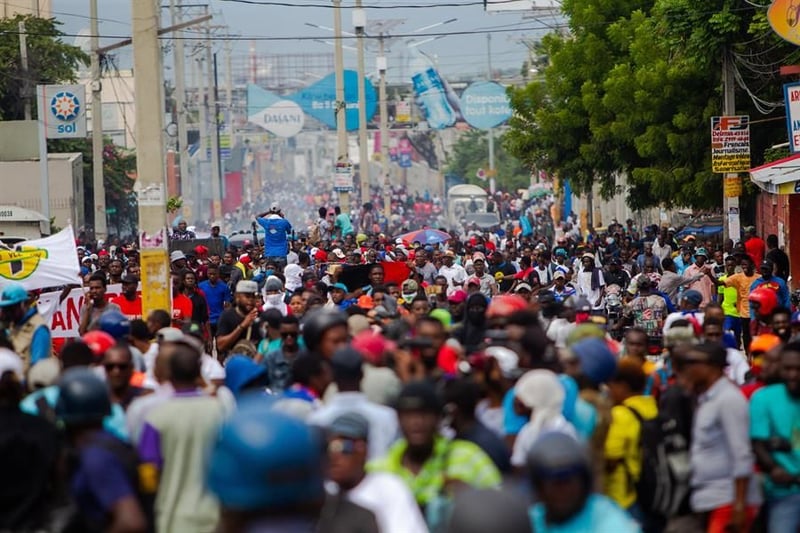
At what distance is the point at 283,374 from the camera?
10.2 m

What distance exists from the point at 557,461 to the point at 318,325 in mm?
4047

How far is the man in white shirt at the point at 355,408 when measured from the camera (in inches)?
269

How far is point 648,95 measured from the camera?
31281 mm

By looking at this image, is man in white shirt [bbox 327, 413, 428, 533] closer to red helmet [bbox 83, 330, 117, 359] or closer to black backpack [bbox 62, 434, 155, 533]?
black backpack [bbox 62, 434, 155, 533]

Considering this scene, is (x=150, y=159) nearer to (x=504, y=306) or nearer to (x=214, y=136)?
(x=504, y=306)

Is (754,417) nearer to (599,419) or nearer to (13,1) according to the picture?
(599,419)

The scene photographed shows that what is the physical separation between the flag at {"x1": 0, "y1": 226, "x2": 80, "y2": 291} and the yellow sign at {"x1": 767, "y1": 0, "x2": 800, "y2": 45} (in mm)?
11032

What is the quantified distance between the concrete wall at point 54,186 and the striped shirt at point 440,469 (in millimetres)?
42287

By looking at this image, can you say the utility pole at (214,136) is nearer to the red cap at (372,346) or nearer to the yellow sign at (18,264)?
the yellow sign at (18,264)

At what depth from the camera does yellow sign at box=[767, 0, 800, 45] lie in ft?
74.3

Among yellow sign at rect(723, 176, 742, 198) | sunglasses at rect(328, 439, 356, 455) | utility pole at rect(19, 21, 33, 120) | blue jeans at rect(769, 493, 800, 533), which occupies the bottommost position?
blue jeans at rect(769, 493, 800, 533)

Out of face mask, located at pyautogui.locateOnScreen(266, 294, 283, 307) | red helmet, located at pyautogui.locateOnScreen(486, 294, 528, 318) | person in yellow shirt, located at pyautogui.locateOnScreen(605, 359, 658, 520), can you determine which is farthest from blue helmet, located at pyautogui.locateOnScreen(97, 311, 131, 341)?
face mask, located at pyautogui.locateOnScreen(266, 294, 283, 307)

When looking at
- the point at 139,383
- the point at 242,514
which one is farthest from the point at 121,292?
the point at 242,514

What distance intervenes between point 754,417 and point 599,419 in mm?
717
